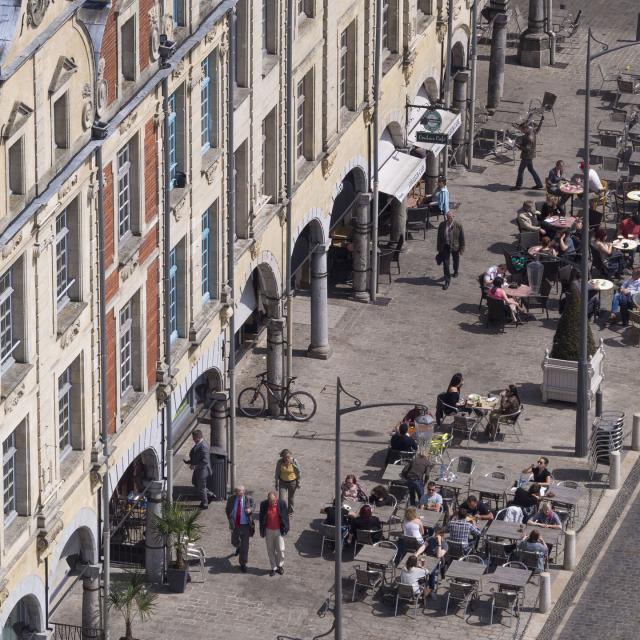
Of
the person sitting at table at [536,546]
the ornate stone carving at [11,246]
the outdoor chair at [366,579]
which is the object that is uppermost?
the ornate stone carving at [11,246]

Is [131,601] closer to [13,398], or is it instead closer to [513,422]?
[13,398]

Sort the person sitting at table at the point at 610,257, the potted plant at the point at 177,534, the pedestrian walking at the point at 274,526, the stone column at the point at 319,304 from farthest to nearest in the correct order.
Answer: the person sitting at table at the point at 610,257 → the stone column at the point at 319,304 → the pedestrian walking at the point at 274,526 → the potted plant at the point at 177,534

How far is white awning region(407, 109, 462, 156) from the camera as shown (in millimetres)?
73812

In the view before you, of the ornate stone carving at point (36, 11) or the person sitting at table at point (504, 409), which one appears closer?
the ornate stone carving at point (36, 11)

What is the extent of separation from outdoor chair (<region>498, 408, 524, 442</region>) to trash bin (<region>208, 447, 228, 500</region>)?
7526 millimetres

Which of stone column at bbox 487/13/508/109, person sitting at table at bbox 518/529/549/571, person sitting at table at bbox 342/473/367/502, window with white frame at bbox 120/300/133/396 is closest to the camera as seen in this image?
window with white frame at bbox 120/300/133/396

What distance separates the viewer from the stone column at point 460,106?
3194 inches

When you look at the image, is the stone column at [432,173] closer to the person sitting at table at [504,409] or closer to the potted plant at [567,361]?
the potted plant at [567,361]

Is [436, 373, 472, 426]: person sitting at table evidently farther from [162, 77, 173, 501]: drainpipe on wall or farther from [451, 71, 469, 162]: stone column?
[451, 71, 469, 162]: stone column

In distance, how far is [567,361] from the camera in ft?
211

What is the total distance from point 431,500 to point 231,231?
24.3 ft

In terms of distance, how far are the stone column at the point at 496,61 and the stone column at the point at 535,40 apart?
392 centimetres

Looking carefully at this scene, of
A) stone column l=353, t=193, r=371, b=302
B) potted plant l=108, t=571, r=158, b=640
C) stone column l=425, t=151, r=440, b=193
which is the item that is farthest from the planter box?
stone column l=425, t=151, r=440, b=193

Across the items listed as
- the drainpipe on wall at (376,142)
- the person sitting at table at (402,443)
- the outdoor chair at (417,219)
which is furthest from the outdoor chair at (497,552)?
the outdoor chair at (417,219)
